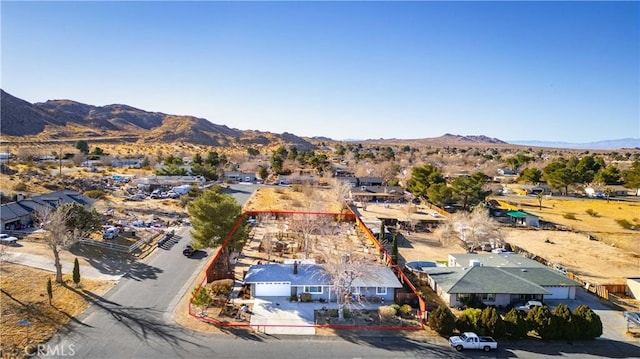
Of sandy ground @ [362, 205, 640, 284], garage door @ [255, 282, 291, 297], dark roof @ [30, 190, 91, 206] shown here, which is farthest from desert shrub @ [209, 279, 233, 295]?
dark roof @ [30, 190, 91, 206]

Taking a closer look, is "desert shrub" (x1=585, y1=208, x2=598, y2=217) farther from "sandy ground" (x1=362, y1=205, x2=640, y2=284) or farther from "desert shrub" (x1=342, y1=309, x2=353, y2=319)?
"desert shrub" (x1=342, y1=309, x2=353, y2=319)

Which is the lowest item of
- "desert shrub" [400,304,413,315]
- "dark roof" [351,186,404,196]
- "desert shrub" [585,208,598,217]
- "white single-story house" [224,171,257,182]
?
"desert shrub" [400,304,413,315]

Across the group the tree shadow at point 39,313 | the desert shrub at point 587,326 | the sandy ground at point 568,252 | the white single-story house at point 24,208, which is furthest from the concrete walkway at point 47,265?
the desert shrub at point 587,326

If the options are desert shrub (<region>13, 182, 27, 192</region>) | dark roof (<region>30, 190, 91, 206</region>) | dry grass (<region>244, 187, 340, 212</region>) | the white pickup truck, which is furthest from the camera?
dry grass (<region>244, 187, 340, 212</region>)

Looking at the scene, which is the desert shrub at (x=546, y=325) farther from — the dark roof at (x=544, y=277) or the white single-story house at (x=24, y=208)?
the white single-story house at (x=24, y=208)

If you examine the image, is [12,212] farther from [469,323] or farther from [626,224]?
[626,224]

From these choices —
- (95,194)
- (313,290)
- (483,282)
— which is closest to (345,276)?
(313,290)
